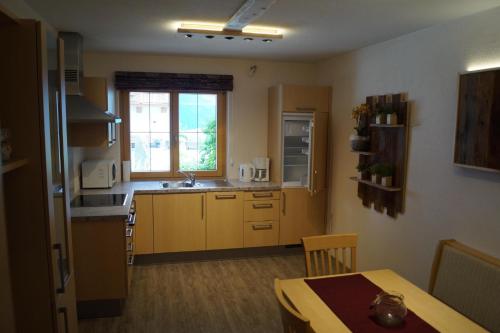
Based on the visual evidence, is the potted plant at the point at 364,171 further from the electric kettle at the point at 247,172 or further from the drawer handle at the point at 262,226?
the electric kettle at the point at 247,172

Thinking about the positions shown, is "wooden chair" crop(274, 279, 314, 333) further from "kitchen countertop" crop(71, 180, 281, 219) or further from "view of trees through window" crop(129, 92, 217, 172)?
"view of trees through window" crop(129, 92, 217, 172)

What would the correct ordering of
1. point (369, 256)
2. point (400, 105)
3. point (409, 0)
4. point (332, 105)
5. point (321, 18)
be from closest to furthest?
point (409, 0) < point (321, 18) < point (400, 105) < point (369, 256) < point (332, 105)

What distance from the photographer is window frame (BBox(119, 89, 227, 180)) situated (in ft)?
15.8

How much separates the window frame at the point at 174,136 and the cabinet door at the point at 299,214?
1.00 m

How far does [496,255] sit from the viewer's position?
8.14ft

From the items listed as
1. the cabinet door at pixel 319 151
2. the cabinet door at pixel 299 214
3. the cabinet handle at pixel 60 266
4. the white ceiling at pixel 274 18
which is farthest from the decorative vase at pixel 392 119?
the cabinet handle at pixel 60 266

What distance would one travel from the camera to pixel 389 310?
1831 millimetres

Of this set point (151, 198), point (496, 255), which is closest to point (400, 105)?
point (496, 255)

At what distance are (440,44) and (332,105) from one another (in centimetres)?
185

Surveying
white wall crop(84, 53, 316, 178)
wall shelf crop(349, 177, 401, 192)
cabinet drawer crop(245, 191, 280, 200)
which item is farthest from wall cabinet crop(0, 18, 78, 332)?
white wall crop(84, 53, 316, 178)

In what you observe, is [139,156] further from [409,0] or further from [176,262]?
[409,0]

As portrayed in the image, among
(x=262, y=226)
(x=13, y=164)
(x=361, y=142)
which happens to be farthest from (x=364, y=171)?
(x=13, y=164)

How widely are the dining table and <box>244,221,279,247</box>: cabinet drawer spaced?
2401mm

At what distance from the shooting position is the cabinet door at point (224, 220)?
455cm
